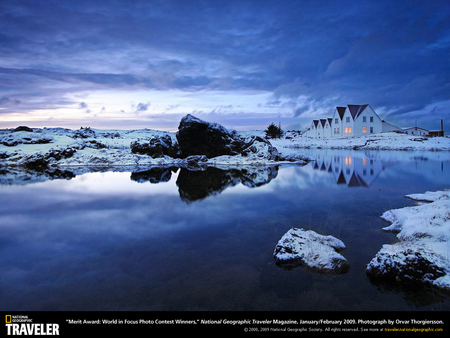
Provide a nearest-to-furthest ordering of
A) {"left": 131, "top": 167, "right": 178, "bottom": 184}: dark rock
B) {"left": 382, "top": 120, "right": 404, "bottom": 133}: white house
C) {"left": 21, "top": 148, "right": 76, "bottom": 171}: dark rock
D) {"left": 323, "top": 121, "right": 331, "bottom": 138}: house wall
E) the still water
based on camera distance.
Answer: the still water → {"left": 131, "top": 167, "right": 178, "bottom": 184}: dark rock → {"left": 21, "top": 148, "right": 76, "bottom": 171}: dark rock → {"left": 382, "top": 120, "right": 404, "bottom": 133}: white house → {"left": 323, "top": 121, "right": 331, "bottom": 138}: house wall

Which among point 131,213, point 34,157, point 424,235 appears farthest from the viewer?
point 34,157

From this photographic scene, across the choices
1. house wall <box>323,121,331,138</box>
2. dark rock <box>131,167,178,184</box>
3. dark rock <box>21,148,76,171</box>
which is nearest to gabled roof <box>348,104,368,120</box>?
house wall <box>323,121,331,138</box>

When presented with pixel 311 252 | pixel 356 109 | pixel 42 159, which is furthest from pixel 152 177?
pixel 356 109

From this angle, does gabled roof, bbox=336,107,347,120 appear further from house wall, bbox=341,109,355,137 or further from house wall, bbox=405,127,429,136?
house wall, bbox=405,127,429,136

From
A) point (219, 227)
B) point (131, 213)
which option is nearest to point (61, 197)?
point (131, 213)

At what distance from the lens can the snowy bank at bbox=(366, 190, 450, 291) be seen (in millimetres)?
4395

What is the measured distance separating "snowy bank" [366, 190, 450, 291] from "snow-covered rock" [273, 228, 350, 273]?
0.56 meters

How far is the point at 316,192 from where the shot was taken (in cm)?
1162

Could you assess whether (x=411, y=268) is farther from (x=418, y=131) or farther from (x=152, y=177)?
(x=418, y=131)

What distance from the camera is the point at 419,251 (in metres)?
4.74

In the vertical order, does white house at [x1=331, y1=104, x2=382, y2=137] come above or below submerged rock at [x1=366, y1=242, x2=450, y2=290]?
above
